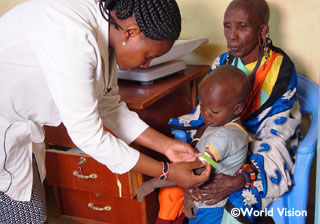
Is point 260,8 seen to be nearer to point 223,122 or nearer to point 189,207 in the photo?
point 223,122

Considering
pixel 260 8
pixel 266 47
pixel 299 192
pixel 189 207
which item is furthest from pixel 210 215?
pixel 260 8

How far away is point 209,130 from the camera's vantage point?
121cm

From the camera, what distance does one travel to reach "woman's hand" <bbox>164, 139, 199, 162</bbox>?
1176mm

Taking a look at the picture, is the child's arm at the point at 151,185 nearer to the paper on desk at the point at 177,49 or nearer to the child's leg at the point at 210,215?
the child's leg at the point at 210,215

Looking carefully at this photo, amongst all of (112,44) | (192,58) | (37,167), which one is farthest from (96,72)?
(192,58)

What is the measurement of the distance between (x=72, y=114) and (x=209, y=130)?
581 millimetres

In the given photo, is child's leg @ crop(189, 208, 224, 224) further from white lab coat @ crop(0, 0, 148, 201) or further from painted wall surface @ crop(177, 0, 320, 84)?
painted wall surface @ crop(177, 0, 320, 84)

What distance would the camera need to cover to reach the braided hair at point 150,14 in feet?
2.65

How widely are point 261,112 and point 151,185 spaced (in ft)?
1.79

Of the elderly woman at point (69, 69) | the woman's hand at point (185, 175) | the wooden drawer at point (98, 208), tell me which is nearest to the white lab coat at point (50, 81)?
the elderly woman at point (69, 69)

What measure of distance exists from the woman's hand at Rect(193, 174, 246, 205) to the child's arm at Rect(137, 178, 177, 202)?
0.13 meters

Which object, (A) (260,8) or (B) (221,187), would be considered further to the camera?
(A) (260,8)

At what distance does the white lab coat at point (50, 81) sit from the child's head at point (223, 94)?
357mm

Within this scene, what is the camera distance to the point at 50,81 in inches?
30.9
